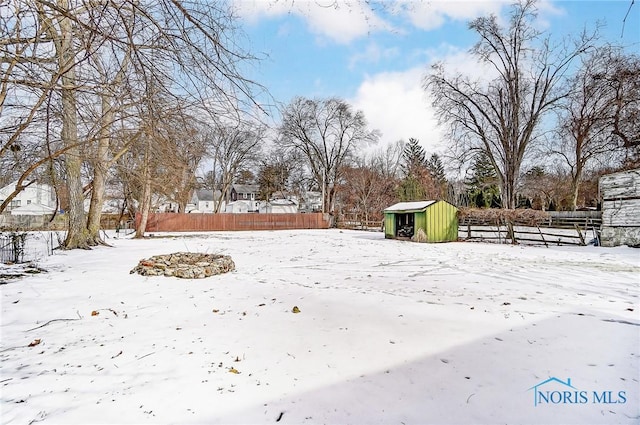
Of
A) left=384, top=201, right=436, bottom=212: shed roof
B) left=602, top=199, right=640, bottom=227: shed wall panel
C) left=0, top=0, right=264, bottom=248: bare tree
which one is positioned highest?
left=0, top=0, right=264, bottom=248: bare tree

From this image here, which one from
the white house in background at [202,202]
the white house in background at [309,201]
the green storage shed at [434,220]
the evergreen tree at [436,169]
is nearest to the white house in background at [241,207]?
the white house in background at [202,202]

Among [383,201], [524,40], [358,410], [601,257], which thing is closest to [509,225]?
[601,257]

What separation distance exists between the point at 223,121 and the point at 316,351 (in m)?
2.25

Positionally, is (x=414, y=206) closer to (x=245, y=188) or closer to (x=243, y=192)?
(x=243, y=192)

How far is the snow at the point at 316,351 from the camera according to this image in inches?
79.6

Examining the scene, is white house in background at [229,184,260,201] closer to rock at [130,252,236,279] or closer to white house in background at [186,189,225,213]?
white house in background at [186,189,225,213]

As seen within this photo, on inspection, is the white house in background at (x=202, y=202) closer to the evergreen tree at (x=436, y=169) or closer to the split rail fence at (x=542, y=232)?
the evergreen tree at (x=436, y=169)

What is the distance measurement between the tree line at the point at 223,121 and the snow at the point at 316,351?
71.7 inches

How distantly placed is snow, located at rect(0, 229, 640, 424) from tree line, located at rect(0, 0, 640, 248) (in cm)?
182

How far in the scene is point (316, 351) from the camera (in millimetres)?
2832

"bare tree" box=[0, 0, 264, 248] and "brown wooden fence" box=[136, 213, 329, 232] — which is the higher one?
"bare tree" box=[0, 0, 264, 248]

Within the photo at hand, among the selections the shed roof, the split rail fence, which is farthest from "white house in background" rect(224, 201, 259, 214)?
the split rail fence

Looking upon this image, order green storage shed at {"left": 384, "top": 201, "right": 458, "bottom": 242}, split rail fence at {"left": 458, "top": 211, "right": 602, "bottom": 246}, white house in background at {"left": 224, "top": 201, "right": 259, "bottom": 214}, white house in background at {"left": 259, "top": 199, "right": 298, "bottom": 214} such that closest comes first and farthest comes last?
split rail fence at {"left": 458, "top": 211, "right": 602, "bottom": 246}, green storage shed at {"left": 384, "top": 201, "right": 458, "bottom": 242}, white house in background at {"left": 259, "top": 199, "right": 298, "bottom": 214}, white house in background at {"left": 224, "top": 201, "right": 259, "bottom": 214}

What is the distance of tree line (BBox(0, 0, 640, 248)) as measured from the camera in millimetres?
2271
